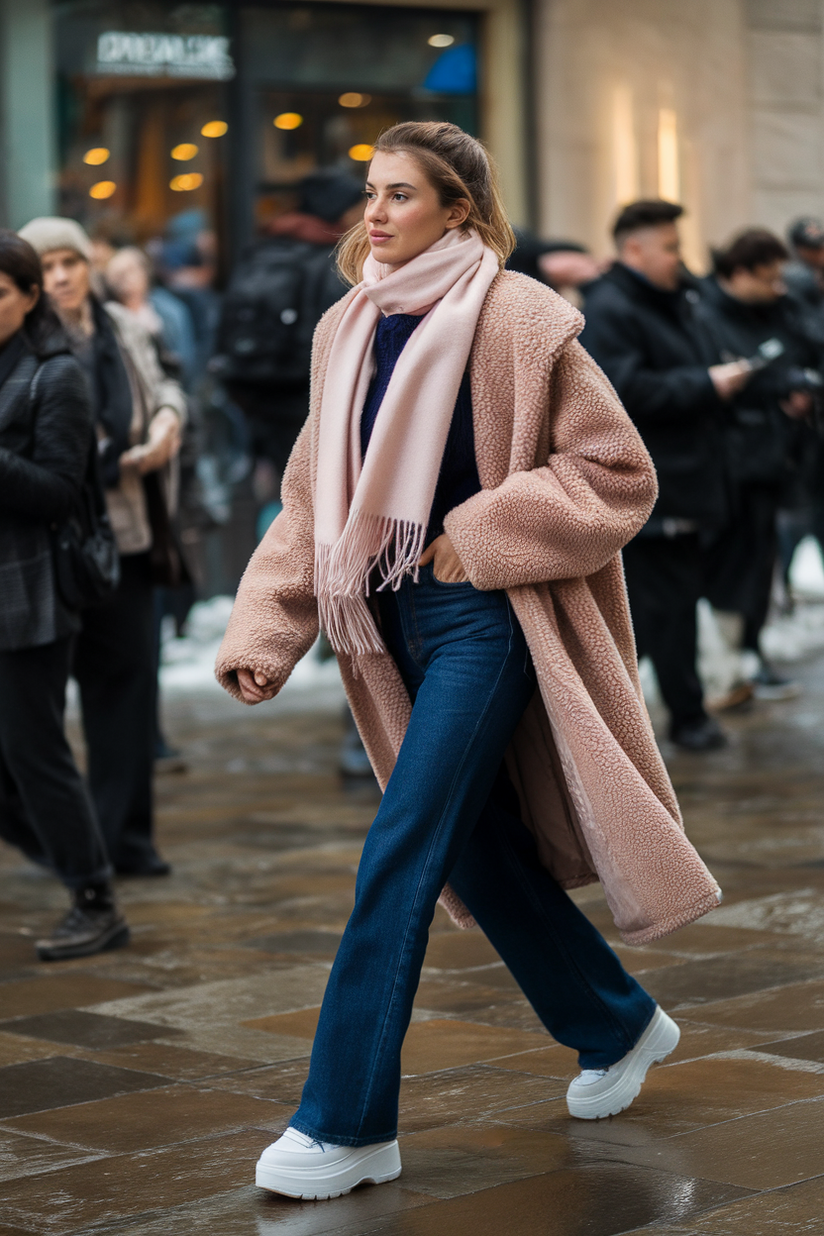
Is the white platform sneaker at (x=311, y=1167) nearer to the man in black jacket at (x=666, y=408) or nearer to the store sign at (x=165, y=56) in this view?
the man in black jacket at (x=666, y=408)

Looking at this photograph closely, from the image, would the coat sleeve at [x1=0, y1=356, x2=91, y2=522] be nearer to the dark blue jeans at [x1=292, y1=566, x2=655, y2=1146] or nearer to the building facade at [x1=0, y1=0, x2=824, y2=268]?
the dark blue jeans at [x1=292, y1=566, x2=655, y2=1146]

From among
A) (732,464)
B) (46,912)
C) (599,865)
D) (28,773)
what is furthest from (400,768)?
(732,464)

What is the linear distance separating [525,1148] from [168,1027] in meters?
1.28

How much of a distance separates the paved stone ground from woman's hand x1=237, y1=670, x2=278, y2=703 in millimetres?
820

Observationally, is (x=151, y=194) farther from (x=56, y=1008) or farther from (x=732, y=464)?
(x=56, y=1008)

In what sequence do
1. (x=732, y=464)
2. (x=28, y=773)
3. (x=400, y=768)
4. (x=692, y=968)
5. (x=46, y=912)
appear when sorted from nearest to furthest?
1. (x=400, y=768)
2. (x=692, y=968)
3. (x=28, y=773)
4. (x=46, y=912)
5. (x=732, y=464)

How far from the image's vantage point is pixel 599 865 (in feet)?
12.4

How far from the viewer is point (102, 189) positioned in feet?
44.6

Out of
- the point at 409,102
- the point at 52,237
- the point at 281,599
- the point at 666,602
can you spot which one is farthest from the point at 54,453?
the point at 409,102

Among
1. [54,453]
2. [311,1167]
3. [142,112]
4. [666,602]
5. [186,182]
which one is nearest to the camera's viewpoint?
[311,1167]

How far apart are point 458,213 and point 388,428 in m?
0.44

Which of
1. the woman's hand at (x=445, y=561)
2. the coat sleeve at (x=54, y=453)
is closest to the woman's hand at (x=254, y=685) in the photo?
the woman's hand at (x=445, y=561)

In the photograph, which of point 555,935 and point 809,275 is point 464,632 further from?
point 809,275

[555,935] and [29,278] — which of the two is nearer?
[555,935]
